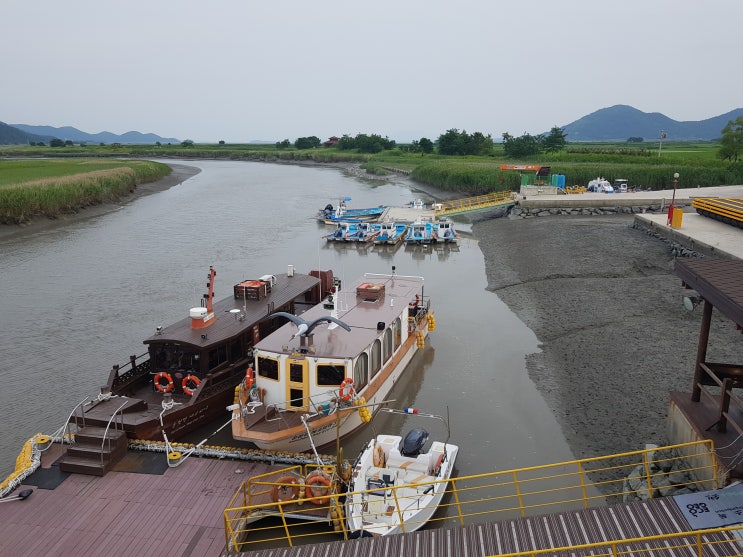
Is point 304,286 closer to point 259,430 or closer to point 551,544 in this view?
point 259,430

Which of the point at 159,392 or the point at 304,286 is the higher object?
the point at 304,286

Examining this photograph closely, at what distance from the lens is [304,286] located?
21.9 metres

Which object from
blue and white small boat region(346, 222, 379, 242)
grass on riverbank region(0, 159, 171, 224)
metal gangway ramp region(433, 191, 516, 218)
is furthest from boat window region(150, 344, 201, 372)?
grass on riverbank region(0, 159, 171, 224)

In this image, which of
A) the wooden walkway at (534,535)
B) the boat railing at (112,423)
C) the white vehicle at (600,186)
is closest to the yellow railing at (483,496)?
the wooden walkway at (534,535)

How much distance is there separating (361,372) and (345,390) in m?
1.14

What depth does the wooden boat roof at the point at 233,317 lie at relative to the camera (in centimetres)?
1638

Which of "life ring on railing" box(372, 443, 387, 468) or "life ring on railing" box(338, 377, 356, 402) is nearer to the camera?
"life ring on railing" box(372, 443, 387, 468)

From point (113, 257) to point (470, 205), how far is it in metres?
31.7

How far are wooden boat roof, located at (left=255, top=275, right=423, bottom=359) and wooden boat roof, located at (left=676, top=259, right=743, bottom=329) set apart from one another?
26.2 ft

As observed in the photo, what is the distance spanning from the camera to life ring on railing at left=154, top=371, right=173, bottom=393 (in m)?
16.2

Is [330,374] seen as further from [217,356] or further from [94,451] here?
[94,451]

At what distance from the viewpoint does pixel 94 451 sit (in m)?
13.1

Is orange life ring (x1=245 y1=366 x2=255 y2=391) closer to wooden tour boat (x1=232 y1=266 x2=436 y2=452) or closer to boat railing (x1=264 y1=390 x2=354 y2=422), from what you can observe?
wooden tour boat (x1=232 y1=266 x2=436 y2=452)

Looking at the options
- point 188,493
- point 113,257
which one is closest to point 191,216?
point 113,257
